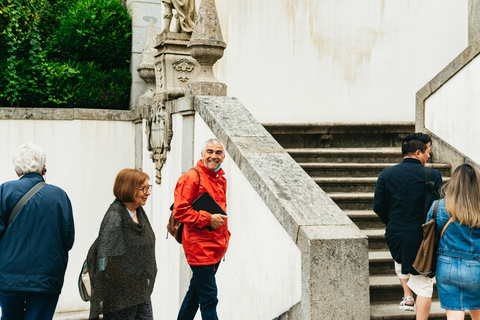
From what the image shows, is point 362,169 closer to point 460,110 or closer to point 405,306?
point 460,110

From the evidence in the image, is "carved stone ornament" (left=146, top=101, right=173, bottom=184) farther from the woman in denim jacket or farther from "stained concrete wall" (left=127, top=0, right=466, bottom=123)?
the woman in denim jacket

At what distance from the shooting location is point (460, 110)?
7.21 metres

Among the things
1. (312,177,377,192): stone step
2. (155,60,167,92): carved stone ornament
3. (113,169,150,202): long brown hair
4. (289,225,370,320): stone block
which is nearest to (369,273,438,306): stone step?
(289,225,370,320): stone block

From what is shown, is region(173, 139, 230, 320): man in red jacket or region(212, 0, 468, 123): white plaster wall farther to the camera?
region(212, 0, 468, 123): white plaster wall

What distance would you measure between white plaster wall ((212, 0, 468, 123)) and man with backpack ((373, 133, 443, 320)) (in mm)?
5008

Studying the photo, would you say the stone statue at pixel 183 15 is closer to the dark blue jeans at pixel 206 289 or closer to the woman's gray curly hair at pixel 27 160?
the woman's gray curly hair at pixel 27 160

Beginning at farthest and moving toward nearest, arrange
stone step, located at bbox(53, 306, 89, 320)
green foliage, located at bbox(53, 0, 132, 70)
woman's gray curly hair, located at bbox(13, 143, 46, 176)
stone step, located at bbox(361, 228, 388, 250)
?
green foliage, located at bbox(53, 0, 132, 70) < stone step, located at bbox(53, 306, 89, 320) < stone step, located at bbox(361, 228, 388, 250) < woman's gray curly hair, located at bbox(13, 143, 46, 176)

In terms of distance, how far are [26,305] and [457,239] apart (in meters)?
3.10

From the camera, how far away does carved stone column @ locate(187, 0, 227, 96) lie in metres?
6.48

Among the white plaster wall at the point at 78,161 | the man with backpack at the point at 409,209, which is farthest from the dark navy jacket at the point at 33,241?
the white plaster wall at the point at 78,161

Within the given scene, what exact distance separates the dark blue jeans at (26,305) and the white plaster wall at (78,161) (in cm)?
510

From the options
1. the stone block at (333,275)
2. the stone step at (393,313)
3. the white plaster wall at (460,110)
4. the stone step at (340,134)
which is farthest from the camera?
the stone step at (340,134)

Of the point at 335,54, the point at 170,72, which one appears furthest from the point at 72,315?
the point at 335,54

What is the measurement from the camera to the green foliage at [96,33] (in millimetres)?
9938
